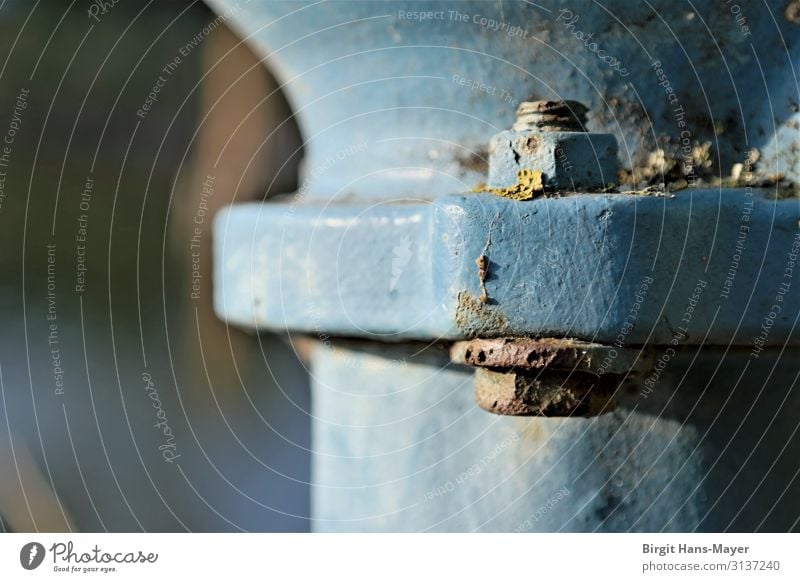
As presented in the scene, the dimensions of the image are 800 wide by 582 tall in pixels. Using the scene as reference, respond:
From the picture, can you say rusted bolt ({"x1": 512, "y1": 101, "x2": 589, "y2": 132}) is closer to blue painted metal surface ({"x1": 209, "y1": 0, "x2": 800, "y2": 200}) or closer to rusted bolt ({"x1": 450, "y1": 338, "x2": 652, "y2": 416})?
blue painted metal surface ({"x1": 209, "y1": 0, "x2": 800, "y2": 200})

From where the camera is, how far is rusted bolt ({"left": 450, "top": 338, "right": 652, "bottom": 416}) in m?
0.90

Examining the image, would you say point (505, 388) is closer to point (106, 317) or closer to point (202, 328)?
point (202, 328)

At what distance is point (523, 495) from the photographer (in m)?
1.03

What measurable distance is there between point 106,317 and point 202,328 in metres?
0.14

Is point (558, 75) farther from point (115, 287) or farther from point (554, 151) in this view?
point (115, 287)

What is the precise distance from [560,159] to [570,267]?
4.0 inches

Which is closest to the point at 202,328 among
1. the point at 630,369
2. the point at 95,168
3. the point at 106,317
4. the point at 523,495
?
the point at 106,317
